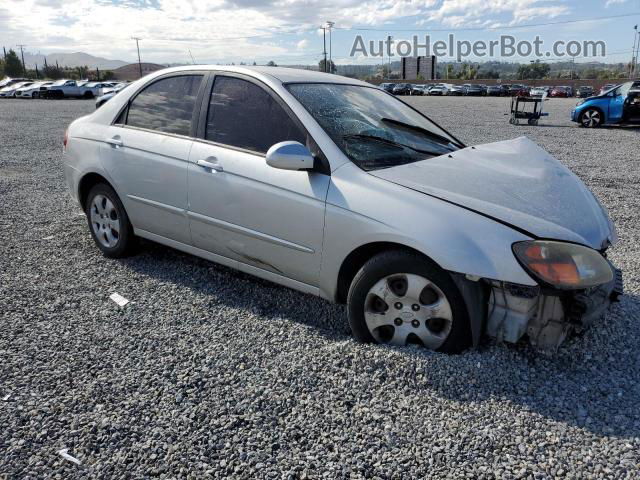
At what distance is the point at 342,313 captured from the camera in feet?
12.3

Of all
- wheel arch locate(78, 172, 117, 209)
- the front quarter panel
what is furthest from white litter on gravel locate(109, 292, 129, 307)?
the front quarter panel

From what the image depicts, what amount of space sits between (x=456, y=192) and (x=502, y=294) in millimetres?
601

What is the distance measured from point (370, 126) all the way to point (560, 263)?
5.20ft

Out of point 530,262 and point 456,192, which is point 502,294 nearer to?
point 530,262

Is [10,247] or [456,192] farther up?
[456,192]

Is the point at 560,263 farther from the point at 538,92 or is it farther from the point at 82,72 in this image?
the point at 82,72

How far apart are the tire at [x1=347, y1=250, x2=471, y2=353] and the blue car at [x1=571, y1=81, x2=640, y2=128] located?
16257mm

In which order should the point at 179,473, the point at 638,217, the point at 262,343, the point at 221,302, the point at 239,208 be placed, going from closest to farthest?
the point at 179,473
the point at 262,343
the point at 239,208
the point at 221,302
the point at 638,217

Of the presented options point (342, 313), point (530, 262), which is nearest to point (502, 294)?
point (530, 262)

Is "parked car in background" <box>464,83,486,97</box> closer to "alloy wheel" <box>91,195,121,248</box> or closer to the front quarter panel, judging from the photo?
"alloy wheel" <box>91,195,121,248</box>

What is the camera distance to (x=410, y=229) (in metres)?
2.82

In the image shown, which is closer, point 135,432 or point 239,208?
point 135,432

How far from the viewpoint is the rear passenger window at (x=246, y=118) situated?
3.47m

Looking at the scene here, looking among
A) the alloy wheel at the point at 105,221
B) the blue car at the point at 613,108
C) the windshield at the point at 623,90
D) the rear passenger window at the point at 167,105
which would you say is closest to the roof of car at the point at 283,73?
the rear passenger window at the point at 167,105
